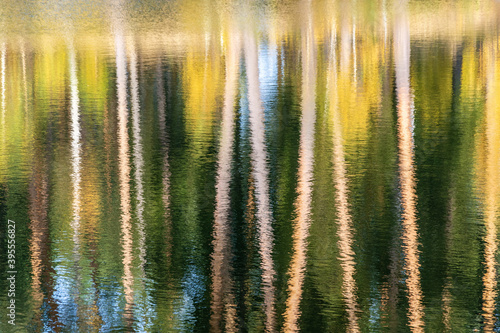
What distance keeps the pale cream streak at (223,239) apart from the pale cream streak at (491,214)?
114 inches

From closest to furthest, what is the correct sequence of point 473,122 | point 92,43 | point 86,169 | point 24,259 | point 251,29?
point 24,259 < point 86,169 < point 473,122 < point 92,43 < point 251,29

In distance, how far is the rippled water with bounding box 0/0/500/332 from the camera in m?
8.67

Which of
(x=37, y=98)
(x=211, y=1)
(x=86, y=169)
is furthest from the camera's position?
(x=211, y=1)

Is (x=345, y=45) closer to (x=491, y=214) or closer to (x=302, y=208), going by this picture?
(x=302, y=208)

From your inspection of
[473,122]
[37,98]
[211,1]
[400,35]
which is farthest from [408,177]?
[211,1]

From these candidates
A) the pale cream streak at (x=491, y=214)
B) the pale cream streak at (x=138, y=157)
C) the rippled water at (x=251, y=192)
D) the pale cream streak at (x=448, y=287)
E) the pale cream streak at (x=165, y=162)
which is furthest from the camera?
the pale cream streak at (x=165, y=162)

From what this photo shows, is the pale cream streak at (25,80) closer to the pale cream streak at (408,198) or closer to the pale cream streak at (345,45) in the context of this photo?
the pale cream streak at (408,198)

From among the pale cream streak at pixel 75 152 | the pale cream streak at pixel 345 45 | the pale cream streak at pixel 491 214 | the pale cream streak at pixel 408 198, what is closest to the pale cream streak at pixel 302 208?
the pale cream streak at pixel 408 198

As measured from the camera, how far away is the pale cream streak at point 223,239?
8.46m

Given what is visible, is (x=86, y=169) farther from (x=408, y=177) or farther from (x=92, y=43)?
(x=92, y=43)

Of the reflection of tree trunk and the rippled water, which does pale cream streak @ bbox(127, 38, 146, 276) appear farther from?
the reflection of tree trunk

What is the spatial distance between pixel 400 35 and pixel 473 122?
16877 millimetres

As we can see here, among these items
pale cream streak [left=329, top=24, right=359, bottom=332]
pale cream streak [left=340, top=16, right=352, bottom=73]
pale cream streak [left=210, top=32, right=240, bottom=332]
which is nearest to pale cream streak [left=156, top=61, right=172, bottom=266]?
pale cream streak [left=210, top=32, right=240, bottom=332]

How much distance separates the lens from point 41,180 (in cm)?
1338
